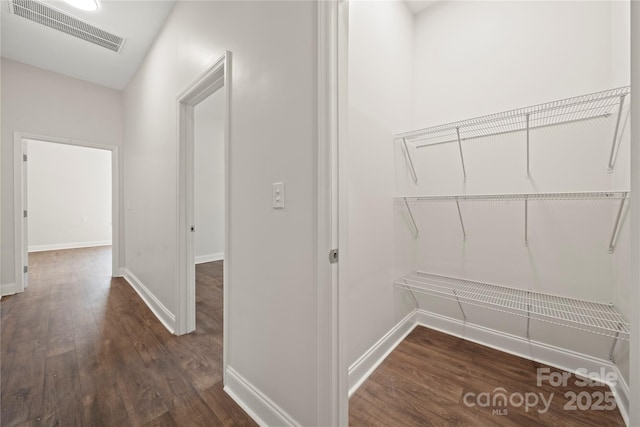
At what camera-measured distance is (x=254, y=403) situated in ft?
4.28

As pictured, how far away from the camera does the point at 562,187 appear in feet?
5.35

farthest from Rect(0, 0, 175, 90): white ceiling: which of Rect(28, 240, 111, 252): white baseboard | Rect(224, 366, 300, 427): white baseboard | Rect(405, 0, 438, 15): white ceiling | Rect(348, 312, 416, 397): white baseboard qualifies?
Rect(28, 240, 111, 252): white baseboard

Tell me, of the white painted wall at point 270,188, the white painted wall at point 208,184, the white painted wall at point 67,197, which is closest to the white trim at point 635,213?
the white painted wall at point 270,188

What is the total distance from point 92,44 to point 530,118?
4215mm

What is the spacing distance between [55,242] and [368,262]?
25.0 feet

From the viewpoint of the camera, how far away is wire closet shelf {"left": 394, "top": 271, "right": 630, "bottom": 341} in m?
1.36

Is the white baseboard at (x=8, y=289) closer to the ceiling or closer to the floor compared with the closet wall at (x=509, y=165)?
closer to the floor

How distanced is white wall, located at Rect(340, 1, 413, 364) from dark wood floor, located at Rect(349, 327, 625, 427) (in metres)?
0.23

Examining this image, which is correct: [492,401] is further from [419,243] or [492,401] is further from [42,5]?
[42,5]

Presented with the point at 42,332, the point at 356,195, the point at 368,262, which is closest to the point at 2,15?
the point at 42,332

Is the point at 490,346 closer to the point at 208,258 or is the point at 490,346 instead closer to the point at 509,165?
the point at 509,165

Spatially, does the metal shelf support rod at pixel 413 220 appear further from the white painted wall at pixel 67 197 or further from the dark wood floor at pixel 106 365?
the white painted wall at pixel 67 197

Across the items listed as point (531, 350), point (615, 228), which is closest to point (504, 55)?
point (615, 228)

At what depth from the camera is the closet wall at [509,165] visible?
1.51 meters
